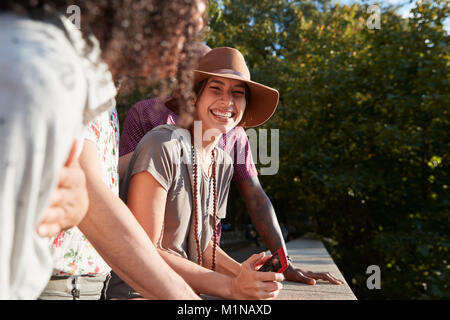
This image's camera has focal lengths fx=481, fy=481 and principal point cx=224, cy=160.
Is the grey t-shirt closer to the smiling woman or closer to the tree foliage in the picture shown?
the smiling woman

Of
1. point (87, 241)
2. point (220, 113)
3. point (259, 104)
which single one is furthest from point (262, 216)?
point (87, 241)

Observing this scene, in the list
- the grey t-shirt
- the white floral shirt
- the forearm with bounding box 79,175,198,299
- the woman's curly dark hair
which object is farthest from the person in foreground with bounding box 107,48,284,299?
the woman's curly dark hair

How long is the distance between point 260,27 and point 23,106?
17.9 meters

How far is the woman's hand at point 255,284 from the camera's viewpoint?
5.93 ft

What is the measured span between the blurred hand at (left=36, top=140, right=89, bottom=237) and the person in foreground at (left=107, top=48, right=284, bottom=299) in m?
0.76

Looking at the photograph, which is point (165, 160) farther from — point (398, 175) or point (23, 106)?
point (398, 175)

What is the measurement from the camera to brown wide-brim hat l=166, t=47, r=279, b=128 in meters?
2.54

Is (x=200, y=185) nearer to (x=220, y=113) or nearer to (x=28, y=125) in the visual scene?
(x=220, y=113)

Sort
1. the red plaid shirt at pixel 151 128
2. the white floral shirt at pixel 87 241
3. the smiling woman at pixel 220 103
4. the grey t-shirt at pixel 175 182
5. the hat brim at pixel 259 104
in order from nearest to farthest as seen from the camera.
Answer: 1. the white floral shirt at pixel 87 241
2. the grey t-shirt at pixel 175 182
3. the smiling woman at pixel 220 103
4. the hat brim at pixel 259 104
5. the red plaid shirt at pixel 151 128

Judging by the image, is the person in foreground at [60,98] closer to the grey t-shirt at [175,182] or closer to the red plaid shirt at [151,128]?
the grey t-shirt at [175,182]

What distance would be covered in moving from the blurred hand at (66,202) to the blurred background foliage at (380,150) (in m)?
5.62

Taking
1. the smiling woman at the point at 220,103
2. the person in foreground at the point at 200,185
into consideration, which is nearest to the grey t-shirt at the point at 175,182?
the person in foreground at the point at 200,185

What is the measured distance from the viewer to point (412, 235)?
612 cm
